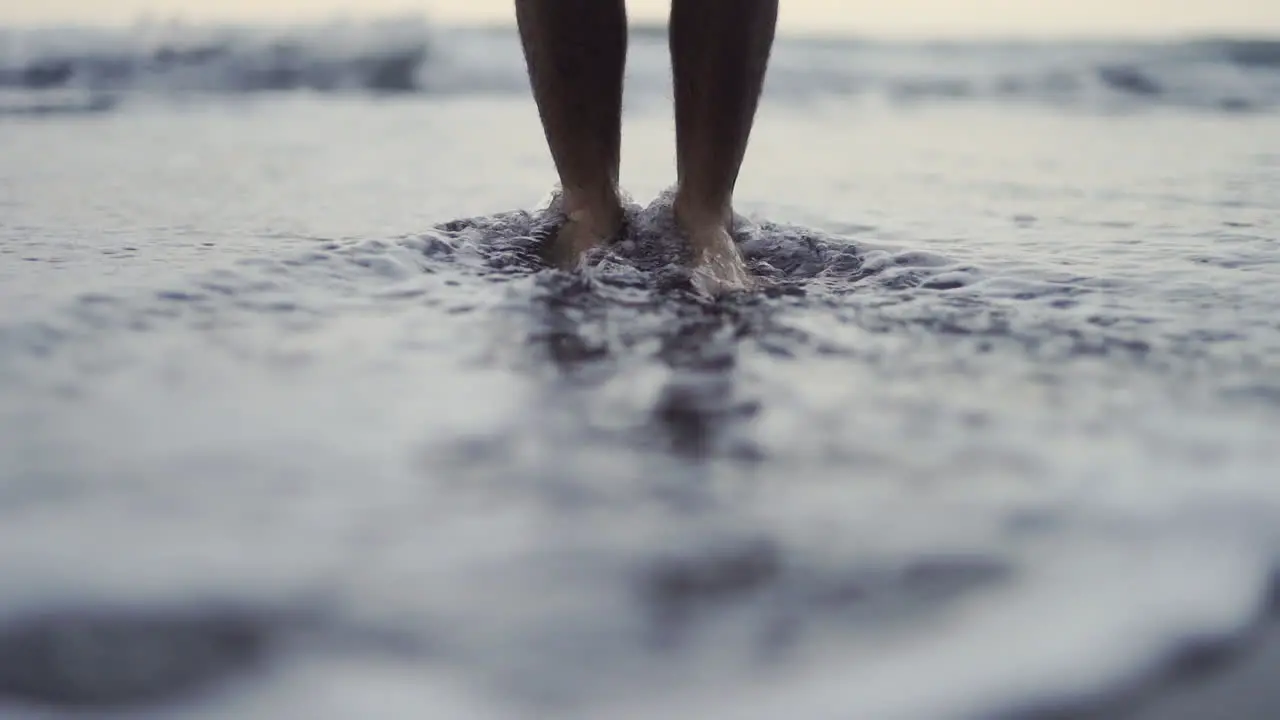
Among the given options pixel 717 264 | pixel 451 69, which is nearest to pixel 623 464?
pixel 717 264

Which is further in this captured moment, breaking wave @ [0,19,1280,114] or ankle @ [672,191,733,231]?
breaking wave @ [0,19,1280,114]

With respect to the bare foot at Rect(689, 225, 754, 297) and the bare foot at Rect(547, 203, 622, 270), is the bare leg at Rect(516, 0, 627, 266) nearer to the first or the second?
the bare foot at Rect(547, 203, 622, 270)

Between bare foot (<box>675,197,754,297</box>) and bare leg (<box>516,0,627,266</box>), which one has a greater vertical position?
bare leg (<box>516,0,627,266</box>)

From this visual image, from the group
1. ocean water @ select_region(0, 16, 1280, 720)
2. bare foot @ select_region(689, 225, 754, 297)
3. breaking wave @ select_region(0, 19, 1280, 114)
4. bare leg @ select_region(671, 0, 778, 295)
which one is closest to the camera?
ocean water @ select_region(0, 16, 1280, 720)

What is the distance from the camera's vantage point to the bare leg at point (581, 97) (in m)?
1.40

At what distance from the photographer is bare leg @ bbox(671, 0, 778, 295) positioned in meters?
1.35

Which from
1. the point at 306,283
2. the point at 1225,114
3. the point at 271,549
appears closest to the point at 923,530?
the point at 271,549

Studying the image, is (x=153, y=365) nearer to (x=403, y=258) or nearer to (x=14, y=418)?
(x=14, y=418)

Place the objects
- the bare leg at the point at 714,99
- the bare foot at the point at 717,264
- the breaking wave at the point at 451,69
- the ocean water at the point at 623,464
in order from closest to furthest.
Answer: the ocean water at the point at 623,464, the bare foot at the point at 717,264, the bare leg at the point at 714,99, the breaking wave at the point at 451,69

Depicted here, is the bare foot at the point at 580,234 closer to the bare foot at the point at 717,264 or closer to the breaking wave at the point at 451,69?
the bare foot at the point at 717,264

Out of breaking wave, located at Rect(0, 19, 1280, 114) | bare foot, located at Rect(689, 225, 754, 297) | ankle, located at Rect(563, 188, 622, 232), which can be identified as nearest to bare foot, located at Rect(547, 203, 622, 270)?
ankle, located at Rect(563, 188, 622, 232)

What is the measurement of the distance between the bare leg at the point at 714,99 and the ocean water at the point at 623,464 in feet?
0.21

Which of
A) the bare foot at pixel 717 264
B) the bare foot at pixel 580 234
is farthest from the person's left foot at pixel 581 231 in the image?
the bare foot at pixel 717 264

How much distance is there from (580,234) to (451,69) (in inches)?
201
